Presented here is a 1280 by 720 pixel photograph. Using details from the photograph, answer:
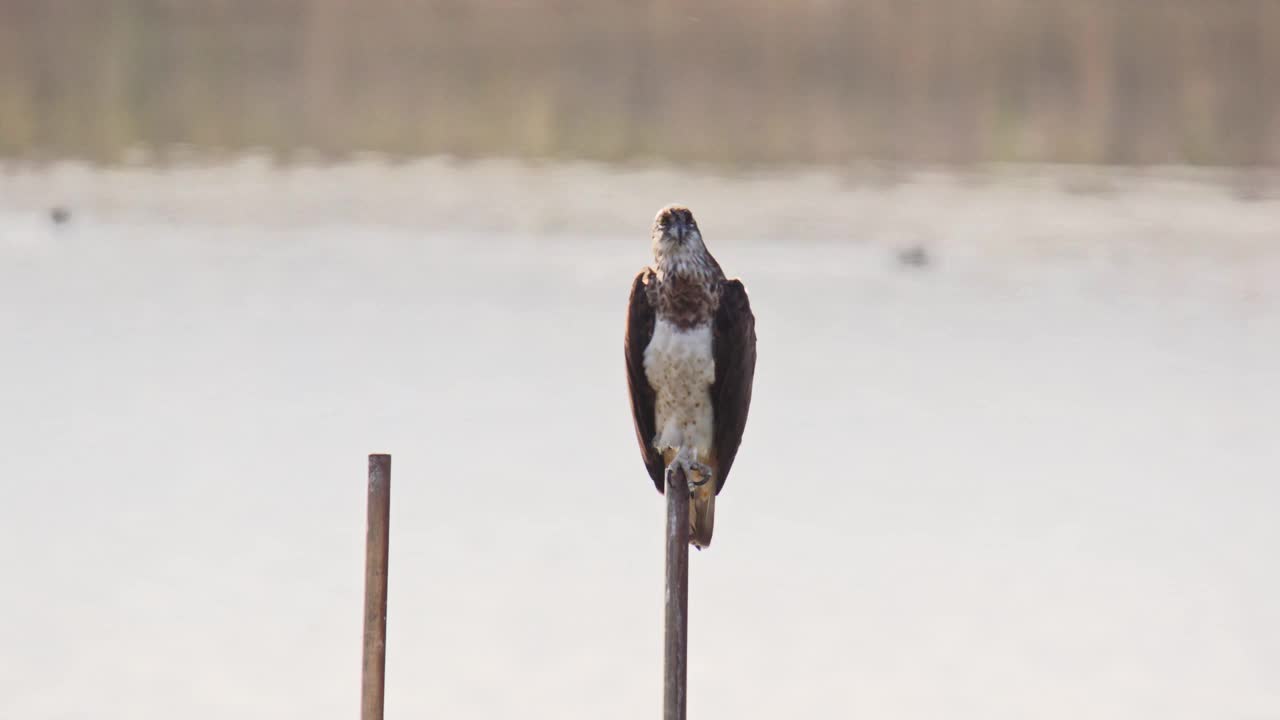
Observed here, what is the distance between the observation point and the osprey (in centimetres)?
934

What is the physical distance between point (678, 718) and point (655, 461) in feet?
7.47

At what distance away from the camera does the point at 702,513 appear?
9602 millimetres

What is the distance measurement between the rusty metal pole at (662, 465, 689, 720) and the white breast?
155cm

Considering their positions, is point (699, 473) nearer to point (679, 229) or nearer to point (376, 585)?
point (679, 229)

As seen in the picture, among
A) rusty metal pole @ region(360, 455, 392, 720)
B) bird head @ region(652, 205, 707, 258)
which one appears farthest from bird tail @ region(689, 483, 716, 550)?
rusty metal pole @ region(360, 455, 392, 720)

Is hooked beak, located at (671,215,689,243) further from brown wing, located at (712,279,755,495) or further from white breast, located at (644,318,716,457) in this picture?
white breast, located at (644,318,716,457)

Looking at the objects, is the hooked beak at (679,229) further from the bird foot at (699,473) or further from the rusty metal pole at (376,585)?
the rusty metal pole at (376,585)

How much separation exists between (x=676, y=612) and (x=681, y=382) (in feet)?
6.63

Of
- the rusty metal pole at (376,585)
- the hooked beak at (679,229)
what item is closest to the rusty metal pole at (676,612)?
the rusty metal pole at (376,585)

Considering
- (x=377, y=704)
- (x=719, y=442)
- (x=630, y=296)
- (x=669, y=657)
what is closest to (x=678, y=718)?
(x=669, y=657)

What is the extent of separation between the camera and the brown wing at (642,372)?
31.3 feet

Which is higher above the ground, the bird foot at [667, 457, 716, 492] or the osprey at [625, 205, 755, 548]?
the osprey at [625, 205, 755, 548]

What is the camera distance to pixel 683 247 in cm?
932

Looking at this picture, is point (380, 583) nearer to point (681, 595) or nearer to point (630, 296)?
point (681, 595)
